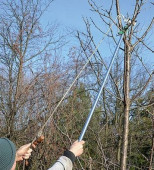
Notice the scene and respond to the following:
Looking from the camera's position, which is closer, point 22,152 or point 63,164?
point 63,164

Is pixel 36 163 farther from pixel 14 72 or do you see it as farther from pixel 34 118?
pixel 14 72

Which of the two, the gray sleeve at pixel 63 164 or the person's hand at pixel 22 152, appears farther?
the person's hand at pixel 22 152

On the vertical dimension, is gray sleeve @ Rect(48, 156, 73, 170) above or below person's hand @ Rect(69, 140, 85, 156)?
below

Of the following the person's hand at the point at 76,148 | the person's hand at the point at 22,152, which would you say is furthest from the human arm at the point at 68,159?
the person's hand at the point at 22,152

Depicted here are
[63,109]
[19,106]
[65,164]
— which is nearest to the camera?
[65,164]

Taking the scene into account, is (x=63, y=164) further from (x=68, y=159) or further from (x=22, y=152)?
(x=22, y=152)

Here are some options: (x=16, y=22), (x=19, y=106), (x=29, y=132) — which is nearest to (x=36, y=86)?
(x=19, y=106)

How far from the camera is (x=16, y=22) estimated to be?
24.6ft


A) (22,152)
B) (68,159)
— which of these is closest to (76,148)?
(68,159)

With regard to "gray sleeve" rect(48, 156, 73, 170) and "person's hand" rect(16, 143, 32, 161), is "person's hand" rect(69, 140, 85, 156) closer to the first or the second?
"gray sleeve" rect(48, 156, 73, 170)

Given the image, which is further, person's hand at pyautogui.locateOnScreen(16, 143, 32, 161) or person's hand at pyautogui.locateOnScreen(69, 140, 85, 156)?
person's hand at pyautogui.locateOnScreen(16, 143, 32, 161)

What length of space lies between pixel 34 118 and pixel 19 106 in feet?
2.51

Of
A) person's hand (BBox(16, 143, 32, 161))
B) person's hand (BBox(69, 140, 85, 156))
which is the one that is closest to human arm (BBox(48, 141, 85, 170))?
person's hand (BBox(69, 140, 85, 156))

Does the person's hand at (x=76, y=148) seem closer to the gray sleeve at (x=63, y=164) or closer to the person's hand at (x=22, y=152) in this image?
the gray sleeve at (x=63, y=164)
